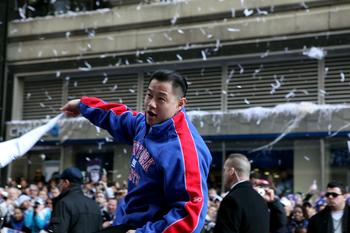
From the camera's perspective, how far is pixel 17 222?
10.6 metres

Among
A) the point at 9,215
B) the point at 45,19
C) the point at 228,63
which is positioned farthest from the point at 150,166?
the point at 45,19

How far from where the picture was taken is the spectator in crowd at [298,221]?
873 centimetres

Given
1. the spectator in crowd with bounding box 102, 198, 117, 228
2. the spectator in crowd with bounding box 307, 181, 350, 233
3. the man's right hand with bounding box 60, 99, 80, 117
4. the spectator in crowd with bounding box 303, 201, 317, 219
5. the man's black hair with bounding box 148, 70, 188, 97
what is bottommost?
the spectator in crowd with bounding box 102, 198, 117, 228

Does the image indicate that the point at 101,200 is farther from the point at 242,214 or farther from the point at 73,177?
the point at 242,214

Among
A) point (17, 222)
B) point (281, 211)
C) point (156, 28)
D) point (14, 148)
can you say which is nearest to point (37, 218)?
point (17, 222)

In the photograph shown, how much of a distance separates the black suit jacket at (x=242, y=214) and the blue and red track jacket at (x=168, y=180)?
5.68ft

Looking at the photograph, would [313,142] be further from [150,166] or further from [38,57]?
[150,166]

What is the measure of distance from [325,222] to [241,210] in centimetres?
192

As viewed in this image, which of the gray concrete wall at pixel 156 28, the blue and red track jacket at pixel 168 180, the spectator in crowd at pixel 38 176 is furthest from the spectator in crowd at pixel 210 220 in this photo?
the spectator in crowd at pixel 38 176

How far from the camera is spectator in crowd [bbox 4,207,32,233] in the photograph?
1049cm

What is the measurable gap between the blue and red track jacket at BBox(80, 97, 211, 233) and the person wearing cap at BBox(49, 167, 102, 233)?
3.50 metres

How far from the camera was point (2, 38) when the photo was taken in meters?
19.2

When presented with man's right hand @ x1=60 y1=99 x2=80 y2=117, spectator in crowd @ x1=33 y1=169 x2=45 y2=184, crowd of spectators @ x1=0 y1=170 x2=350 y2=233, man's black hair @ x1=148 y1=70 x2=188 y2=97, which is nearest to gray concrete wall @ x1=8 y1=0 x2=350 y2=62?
spectator in crowd @ x1=33 y1=169 x2=45 y2=184

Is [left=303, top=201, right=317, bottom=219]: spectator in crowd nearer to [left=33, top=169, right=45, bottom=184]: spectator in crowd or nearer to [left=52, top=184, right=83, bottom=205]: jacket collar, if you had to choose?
[left=52, top=184, right=83, bottom=205]: jacket collar
